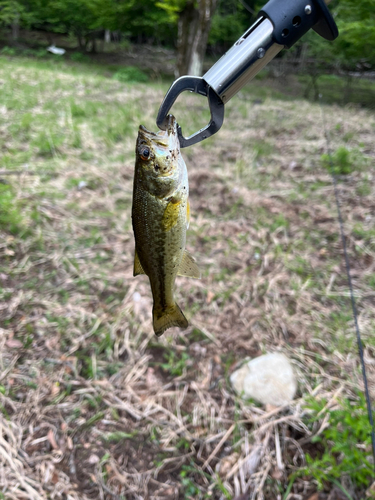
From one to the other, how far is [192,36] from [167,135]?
13.4 meters

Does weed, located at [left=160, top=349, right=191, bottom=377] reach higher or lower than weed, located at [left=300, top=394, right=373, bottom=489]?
lower

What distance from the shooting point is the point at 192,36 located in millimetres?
12211

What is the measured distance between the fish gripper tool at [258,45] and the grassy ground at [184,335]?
2042 millimetres

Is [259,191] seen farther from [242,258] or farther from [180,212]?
[180,212]

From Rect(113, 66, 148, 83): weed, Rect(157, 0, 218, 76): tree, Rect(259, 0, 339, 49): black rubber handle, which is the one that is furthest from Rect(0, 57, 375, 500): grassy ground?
Rect(113, 66, 148, 83): weed

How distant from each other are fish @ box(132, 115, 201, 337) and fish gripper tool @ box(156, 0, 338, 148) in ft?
0.64

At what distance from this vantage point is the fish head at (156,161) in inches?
48.9

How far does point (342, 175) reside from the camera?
541cm

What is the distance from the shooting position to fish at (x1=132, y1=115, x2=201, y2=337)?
1255 mm

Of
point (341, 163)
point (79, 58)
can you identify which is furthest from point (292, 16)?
point (79, 58)

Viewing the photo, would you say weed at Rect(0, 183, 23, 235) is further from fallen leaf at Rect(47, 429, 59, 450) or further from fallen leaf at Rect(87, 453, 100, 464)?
fallen leaf at Rect(87, 453, 100, 464)

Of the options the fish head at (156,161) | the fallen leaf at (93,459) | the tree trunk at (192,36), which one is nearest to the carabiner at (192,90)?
the fish head at (156,161)

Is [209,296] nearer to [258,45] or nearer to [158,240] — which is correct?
[158,240]

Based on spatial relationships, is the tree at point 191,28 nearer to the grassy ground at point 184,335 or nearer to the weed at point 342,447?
the grassy ground at point 184,335
